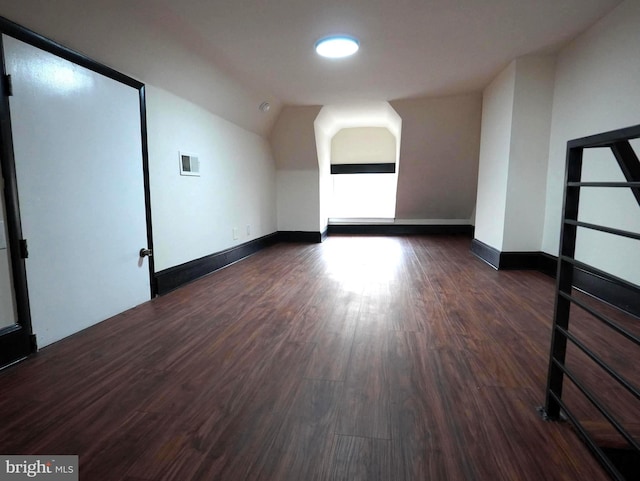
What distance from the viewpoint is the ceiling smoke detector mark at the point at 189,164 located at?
3263 millimetres

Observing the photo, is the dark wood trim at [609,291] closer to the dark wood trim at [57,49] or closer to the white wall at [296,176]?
the dark wood trim at [57,49]

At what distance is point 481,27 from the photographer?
266cm

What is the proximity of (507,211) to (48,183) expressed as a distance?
4.08 metres

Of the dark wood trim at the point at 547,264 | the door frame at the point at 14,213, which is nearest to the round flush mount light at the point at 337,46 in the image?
the door frame at the point at 14,213

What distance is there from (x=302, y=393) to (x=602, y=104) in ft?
10.7

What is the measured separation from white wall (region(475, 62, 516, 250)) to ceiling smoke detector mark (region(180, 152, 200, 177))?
3385 millimetres

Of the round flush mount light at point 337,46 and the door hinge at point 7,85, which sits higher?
the round flush mount light at point 337,46

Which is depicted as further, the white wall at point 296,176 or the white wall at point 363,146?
the white wall at point 363,146

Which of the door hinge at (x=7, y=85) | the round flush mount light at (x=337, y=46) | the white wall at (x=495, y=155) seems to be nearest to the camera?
the door hinge at (x=7, y=85)

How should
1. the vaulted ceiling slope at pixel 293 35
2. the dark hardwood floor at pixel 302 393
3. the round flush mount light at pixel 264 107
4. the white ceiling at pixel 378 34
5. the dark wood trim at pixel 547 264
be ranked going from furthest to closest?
1. the round flush mount light at pixel 264 107
2. the dark wood trim at pixel 547 264
3. the white ceiling at pixel 378 34
4. the vaulted ceiling slope at pixel 293 35
5. the dark hardwood floor at pixel 302 393

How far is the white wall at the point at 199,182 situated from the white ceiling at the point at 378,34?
642 mm

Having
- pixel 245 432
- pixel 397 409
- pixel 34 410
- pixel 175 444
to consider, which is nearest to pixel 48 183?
pixel 34 410

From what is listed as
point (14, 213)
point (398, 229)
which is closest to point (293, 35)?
point (14, 213)

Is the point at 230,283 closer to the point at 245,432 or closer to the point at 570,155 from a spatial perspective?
the point at 245,432
